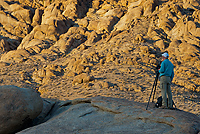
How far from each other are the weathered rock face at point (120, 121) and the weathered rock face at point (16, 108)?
114cm

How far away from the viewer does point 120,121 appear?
14.8 ft

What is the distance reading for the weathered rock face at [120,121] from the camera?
3779mm

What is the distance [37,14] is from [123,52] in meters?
21.3

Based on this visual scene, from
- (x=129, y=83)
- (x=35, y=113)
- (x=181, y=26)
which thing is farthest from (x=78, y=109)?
(x=181, y=26)

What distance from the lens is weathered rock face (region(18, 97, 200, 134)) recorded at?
378 cm

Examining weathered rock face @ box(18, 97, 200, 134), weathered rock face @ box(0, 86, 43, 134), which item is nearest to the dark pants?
weathered rock face @ box(18, 97, 200, 134)

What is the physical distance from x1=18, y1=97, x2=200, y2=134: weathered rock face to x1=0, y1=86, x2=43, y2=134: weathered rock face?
1.14m

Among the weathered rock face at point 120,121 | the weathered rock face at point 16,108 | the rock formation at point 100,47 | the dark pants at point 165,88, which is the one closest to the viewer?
the weathered rock face at point 120,121

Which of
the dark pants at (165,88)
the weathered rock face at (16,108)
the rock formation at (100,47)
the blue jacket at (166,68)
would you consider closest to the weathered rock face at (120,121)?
the dark pants at (165,88)

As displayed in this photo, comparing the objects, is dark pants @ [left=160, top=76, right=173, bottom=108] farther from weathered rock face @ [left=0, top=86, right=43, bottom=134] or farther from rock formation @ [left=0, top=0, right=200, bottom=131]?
rock formation @ [left=0, top=0, right=200, bottom=131]

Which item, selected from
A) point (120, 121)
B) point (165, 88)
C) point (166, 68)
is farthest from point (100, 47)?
point (120, 121)

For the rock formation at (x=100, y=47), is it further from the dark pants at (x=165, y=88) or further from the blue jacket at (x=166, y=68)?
the blue jacket at (x=166, y=68)

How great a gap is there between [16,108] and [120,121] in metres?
3.47

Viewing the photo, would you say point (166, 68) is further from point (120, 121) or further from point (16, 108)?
point (16, 108)
